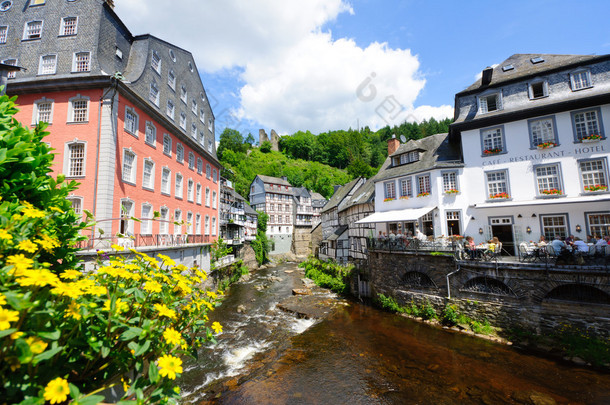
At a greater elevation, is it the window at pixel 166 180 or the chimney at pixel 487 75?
the chimney at pixel 487 75

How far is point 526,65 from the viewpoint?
60.1 ft

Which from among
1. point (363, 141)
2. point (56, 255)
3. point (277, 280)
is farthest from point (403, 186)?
point (363, 141)

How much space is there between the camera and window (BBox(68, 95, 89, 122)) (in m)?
14.4

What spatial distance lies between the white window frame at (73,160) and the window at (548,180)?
25690mm

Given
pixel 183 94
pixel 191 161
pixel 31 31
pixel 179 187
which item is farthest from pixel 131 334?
pixel 183 94

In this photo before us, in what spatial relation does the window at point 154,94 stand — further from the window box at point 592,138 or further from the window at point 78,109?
the window box at point 592,138

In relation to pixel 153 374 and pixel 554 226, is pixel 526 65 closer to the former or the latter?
pixel 554 226

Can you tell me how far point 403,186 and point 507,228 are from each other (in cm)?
727

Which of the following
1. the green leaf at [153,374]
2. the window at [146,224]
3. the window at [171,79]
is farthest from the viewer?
the window at [171,79]

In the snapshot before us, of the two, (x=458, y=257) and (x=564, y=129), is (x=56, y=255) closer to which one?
(x=458, y=257)

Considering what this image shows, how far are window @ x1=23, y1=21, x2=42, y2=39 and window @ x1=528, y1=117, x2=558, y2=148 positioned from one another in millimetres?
30191

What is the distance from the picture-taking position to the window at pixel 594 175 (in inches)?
580

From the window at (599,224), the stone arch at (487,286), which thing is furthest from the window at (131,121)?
the window at (599,224)

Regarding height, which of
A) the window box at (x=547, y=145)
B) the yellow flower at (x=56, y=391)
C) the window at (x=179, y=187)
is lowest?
the yellow flower at (x=56, y=391)
